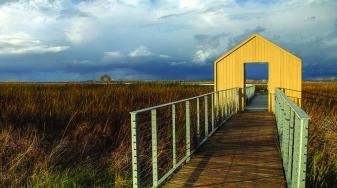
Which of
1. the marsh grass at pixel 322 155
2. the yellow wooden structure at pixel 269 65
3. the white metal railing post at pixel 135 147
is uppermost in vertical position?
the yellow wooden structure at pixel 269 65

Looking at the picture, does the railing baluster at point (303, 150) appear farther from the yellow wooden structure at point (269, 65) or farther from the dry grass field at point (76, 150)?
the yellow wooden structure at point (269, 65)

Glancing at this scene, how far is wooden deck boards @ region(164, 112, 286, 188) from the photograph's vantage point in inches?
232

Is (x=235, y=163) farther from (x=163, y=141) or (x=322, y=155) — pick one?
(x=163, y=141)

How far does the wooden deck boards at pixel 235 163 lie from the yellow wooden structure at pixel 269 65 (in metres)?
8.03

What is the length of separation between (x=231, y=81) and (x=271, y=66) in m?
1.98

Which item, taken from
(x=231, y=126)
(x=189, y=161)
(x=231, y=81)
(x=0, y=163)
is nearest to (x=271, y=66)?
(x=231, y=81)

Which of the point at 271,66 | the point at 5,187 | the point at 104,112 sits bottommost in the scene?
the point at 5,187

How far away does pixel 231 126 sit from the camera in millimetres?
12148

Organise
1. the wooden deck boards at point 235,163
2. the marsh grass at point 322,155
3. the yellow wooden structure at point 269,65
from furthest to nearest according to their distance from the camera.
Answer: the yellow wooden structure at point 269,65
the marsh grass at point 322,155
the wooden deck boards at point 235,163

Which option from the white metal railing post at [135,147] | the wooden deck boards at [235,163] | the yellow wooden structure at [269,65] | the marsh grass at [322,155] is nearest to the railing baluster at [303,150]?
the white metal railing post at [135,147]

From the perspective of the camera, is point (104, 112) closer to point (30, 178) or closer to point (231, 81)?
point (30, 178)

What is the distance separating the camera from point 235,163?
23.3 feet

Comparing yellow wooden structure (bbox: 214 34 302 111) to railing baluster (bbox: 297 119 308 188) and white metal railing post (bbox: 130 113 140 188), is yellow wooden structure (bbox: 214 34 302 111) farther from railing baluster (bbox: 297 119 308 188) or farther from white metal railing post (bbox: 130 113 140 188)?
railing baluster (bbox: 297 119 308 188)

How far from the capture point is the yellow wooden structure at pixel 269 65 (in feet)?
59.2
